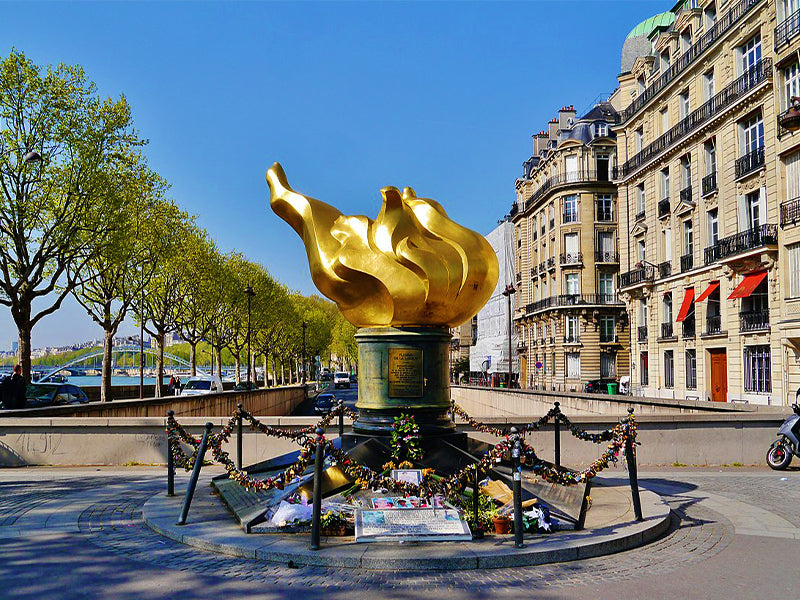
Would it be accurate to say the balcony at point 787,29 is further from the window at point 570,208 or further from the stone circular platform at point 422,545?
the window at point 570,208

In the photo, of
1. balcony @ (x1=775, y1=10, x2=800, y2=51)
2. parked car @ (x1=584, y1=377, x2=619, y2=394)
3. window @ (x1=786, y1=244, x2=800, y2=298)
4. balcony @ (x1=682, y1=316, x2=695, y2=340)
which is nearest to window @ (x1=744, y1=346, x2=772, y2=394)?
window @ (x1=786, y1=244, x2=800, y2=298)

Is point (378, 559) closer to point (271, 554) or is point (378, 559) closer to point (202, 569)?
point (271, 554)

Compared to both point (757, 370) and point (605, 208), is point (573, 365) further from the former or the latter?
point (757, 370)

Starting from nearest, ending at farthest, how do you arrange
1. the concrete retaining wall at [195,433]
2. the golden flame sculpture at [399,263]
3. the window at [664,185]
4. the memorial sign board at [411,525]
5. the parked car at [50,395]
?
the memorial sign board at [411,525]
the golden flame sculpture at [399,263]
the concrete retaining wall at [195,433]
the parked car at [50,395]
the window at [664,185]

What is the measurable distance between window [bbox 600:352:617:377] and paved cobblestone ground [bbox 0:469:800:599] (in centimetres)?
4356

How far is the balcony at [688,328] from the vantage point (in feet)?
119

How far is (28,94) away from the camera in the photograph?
2386 cm

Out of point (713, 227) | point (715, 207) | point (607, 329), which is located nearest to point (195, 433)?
point (715, 207)

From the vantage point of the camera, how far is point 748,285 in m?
29.8

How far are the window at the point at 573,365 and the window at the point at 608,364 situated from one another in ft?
5.28

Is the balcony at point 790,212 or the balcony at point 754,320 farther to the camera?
the balcony at point 754,320

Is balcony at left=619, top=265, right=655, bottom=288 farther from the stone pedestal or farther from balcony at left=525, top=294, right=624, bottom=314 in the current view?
the stone pedestal

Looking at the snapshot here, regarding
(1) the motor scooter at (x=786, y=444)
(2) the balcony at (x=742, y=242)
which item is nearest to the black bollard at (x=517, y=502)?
(1) the motor scooter at (x=786, y=444)

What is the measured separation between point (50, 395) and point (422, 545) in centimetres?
1923
